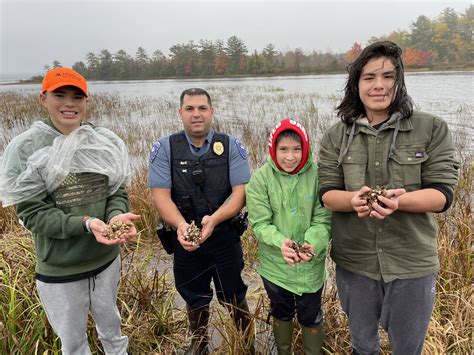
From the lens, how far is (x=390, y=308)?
76.9 inches

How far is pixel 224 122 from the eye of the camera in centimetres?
1391

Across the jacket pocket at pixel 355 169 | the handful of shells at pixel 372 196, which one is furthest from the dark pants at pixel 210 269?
the handful of shells at pixel 372 196

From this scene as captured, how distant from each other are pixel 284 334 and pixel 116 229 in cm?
135

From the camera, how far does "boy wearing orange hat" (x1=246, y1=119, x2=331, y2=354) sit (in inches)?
85.4

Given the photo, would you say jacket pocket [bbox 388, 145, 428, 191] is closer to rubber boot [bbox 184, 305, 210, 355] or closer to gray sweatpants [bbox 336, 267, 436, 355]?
gray sweatpants [bbox 336, 267, 436, 355]

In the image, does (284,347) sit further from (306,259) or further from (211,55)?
(211,55)

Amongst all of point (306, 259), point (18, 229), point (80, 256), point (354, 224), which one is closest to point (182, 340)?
point (80, 256)

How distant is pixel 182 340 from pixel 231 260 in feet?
3.04

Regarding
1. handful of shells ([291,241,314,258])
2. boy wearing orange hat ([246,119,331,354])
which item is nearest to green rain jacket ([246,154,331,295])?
boy wearing orange hat ([246,119,331,354])

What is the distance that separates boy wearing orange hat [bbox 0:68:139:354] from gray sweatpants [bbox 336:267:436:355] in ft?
4.45

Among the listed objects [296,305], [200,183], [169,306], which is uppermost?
[200,183]

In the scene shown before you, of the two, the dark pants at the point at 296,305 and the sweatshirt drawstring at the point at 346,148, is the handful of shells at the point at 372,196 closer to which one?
the sweatshirt drawstring at the point at 346,148

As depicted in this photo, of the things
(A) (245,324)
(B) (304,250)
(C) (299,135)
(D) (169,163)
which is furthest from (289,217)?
(A) (245,324)

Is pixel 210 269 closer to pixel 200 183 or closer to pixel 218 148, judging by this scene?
pixel 200 183
